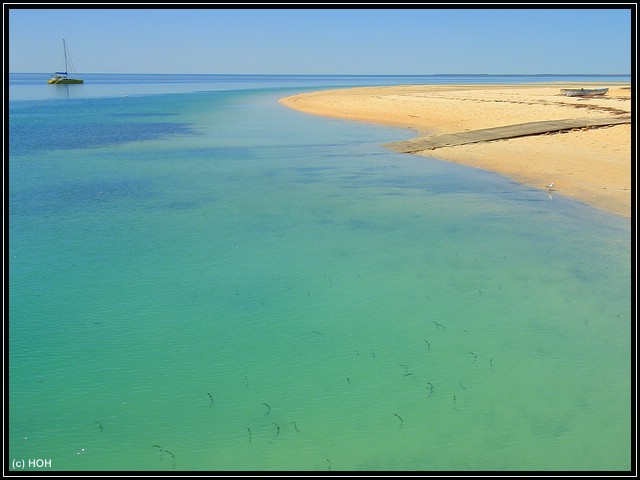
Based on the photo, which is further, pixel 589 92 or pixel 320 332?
pixel 589 92

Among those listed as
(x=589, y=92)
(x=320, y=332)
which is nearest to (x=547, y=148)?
(x=320, y=332)

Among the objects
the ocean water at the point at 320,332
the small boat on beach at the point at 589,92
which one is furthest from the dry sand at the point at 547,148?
the small boat on beach at the point at 589,92

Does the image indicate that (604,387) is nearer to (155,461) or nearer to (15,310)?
(155,461)

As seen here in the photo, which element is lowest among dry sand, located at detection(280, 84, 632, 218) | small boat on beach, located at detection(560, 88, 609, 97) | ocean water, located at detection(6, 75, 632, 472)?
ocean water, located at detection(6, 75, 632, 472)

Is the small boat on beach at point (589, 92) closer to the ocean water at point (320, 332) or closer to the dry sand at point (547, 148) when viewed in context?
the dry sand at point (547, 148)

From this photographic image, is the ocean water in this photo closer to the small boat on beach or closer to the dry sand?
the dry sand

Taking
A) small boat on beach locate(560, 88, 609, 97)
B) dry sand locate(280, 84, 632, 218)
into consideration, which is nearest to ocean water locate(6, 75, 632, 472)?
dry sand locate(280, 84, 632, 218)

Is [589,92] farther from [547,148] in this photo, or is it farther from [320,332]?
[320,332]
